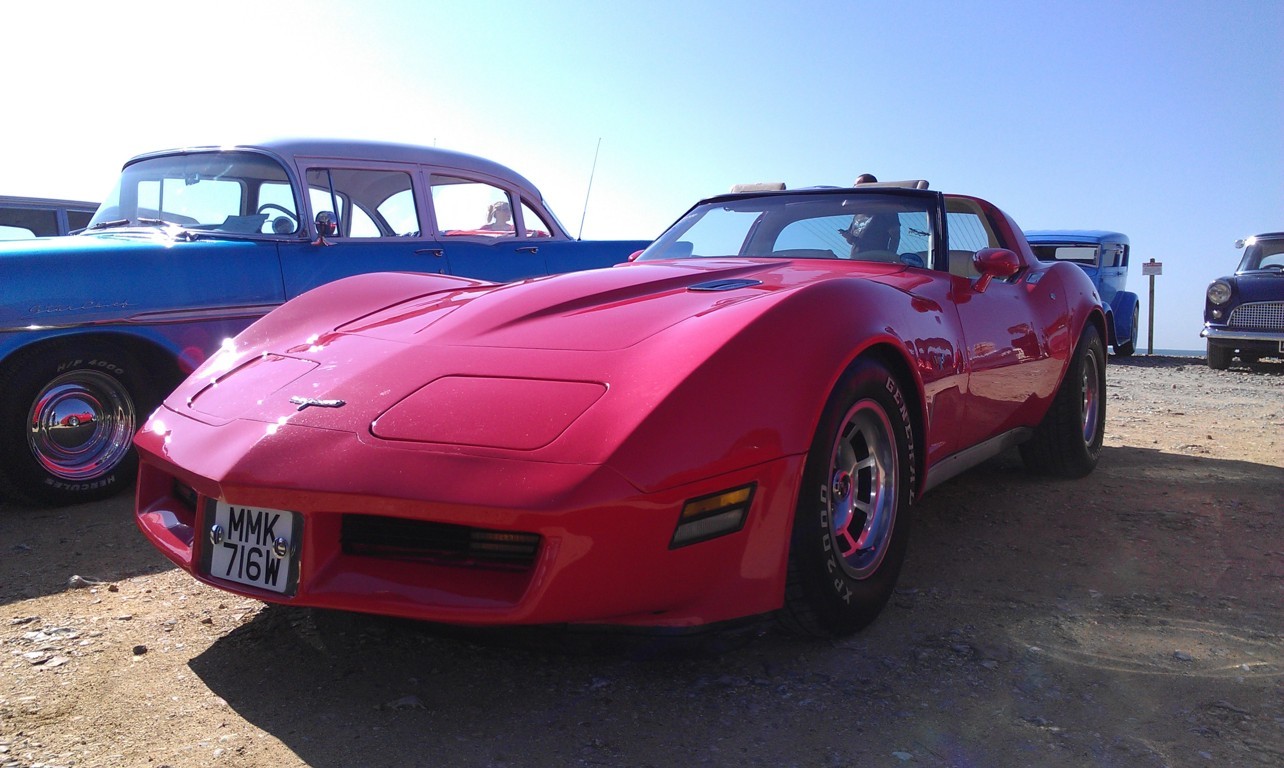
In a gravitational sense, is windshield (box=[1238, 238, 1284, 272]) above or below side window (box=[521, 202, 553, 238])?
above

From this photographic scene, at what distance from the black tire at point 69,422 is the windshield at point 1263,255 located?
12566 mm

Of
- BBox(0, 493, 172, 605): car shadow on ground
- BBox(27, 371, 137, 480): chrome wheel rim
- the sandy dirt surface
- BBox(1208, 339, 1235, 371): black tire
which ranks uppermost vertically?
BBox(1208, 339, 1235, 371): black tire

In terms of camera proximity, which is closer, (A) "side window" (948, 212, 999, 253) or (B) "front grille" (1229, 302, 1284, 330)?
(A) "side window" (948, 212, 999, 253)

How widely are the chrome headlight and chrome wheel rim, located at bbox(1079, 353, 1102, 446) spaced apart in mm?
8743

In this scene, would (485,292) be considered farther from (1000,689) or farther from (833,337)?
(1000,689)

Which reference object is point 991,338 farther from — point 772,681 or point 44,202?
point 44,202

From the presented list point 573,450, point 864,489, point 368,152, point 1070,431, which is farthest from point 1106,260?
point 573,450

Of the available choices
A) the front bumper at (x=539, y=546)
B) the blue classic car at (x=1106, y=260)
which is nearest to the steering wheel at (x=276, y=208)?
the front bumper at (x=539, y=546)

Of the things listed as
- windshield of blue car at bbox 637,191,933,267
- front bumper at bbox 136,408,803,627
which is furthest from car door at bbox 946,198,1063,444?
front bumper at bbox 136,408,803,627

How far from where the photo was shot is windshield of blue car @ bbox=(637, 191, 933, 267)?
12.1ft

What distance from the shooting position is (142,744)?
2.02 m

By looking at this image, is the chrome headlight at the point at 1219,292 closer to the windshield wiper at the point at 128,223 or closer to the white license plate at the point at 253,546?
the windshield wiper at the point at 128,223

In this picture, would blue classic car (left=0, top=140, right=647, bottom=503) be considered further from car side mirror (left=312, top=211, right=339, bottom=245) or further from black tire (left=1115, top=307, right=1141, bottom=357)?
black tire (left=1115, top=307, right=1141, bottom=357)

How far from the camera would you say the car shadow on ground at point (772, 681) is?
2.02 meters
